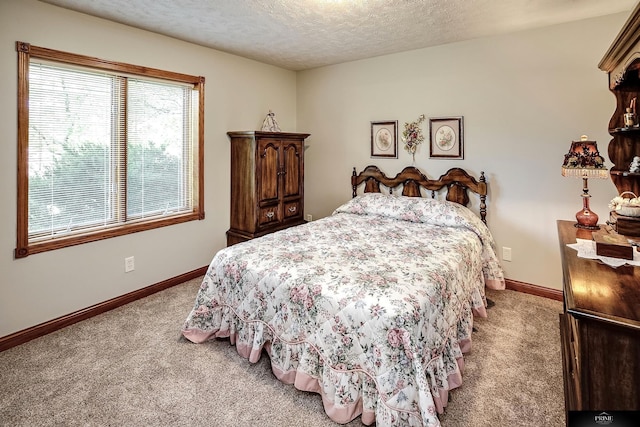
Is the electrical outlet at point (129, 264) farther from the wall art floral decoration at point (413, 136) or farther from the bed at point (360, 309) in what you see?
the wall art floral decoration at point (413, 136)

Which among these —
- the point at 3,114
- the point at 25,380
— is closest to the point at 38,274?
the point at 25,380

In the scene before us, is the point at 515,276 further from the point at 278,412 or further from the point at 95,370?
the point at 95,370

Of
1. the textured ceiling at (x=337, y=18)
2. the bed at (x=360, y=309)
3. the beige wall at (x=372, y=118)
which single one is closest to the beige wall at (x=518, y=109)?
the beige wall at (x=372, y=118)

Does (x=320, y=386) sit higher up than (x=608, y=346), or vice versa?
(x=608, y=346)

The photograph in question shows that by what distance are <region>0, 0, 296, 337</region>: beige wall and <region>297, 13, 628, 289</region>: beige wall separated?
59.1 inches

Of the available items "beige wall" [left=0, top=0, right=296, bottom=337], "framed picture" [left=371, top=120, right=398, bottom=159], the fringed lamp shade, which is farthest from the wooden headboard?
"beige wall" [left=0, top=0, right=296, bottom=337]

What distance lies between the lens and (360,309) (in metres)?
1.74

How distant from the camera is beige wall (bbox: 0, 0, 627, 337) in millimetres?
2561

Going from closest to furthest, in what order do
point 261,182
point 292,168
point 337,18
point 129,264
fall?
point 337,18
point 129,264
point 261,182
point 292,168

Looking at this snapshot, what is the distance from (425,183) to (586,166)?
156cm

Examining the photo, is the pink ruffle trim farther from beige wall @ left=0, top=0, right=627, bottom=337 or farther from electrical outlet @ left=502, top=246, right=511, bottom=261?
electrical outlet @ left=502, top=246, right=511, bottom=261

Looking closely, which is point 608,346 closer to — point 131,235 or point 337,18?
point 337,18

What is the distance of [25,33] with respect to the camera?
2.44 meters

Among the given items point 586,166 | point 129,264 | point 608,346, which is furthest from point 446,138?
point 129,264
